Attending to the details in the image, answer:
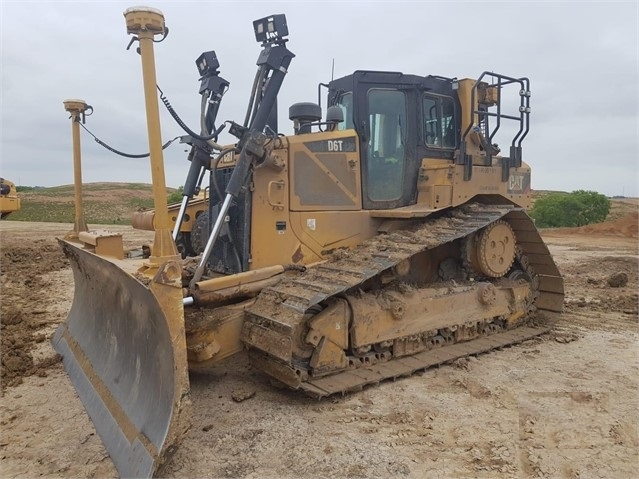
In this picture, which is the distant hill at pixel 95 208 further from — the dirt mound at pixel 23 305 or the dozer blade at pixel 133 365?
the dozer blade at pixel 133 365

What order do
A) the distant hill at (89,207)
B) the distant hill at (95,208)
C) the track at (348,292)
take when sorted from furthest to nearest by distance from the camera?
the distant hill at (95,208), the distant hill at (89,207), the track at (348,292)

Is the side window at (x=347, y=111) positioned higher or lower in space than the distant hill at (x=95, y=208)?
higher

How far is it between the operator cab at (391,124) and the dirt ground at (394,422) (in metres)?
2.11

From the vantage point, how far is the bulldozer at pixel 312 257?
3.92 meters

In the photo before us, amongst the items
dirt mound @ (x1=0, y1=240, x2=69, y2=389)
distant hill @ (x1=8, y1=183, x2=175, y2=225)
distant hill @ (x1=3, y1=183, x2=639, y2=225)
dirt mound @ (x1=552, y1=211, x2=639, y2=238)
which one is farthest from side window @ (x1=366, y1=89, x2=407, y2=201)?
distant hill @ (x1=8, y1=183, x2=175, y2=225)

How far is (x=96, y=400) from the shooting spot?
442 centimetres

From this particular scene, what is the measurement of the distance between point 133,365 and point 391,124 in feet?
12.5

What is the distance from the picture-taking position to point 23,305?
27.6 feet

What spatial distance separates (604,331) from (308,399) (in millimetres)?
4582

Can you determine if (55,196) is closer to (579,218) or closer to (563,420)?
(579,218)

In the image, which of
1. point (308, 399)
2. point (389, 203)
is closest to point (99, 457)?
point (308, 399)

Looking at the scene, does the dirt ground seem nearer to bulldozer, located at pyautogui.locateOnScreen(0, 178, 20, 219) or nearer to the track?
the track

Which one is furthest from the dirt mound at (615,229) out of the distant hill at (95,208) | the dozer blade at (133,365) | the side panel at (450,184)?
the dozer blade at (133,365)

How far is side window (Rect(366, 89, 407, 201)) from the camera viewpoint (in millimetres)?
6121
